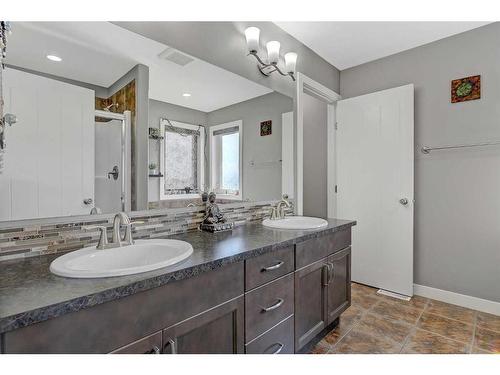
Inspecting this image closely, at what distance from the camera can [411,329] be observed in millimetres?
2002

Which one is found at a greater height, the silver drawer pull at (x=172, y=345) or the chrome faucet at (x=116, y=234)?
the chrome faucet at (x=116, y=234)

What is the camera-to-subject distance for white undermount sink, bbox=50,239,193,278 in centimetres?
86

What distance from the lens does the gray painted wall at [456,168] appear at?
2223 millimetres

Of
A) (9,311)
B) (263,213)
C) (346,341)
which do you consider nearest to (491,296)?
(346,341)

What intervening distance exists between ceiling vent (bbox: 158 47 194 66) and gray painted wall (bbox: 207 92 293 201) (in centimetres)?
36

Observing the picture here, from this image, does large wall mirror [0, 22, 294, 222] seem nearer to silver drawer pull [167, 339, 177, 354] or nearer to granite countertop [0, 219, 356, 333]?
granite countertop [0, 219, 356, 333]

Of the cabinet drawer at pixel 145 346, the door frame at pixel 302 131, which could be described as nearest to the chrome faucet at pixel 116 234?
the cabinet drawer at pixel 145 346

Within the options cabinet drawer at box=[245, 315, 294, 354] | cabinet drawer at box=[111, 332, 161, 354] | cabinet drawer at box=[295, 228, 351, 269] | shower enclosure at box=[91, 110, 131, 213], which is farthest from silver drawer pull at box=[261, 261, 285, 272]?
shower enclosure at box=[91, 110, 131, 213]

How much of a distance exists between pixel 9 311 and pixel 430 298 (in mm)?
3019

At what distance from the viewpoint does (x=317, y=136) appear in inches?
112

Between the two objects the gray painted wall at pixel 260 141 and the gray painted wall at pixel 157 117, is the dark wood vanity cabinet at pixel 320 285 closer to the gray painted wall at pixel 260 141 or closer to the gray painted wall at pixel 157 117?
the gray painted wall at pixel 260 141

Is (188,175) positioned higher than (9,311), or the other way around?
(188,175)

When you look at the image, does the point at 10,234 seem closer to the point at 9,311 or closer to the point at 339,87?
the point at 9,311

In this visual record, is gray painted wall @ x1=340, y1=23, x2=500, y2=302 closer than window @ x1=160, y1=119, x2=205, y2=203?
No
